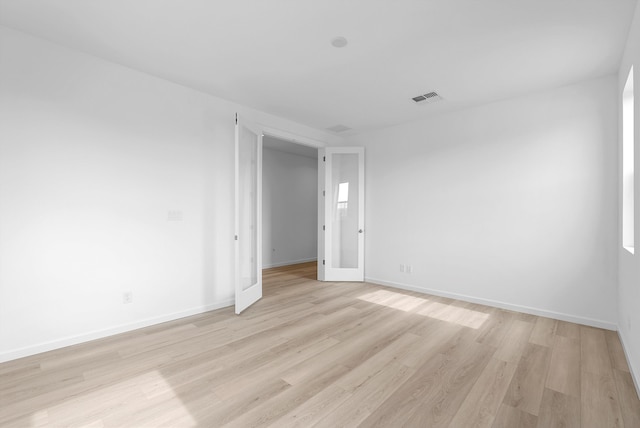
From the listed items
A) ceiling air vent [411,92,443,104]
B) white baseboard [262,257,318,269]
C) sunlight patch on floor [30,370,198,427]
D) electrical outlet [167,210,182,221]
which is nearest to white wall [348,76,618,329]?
ceiling air vent [411,92,443,104]

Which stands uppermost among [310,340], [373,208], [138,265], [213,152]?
[213,152]

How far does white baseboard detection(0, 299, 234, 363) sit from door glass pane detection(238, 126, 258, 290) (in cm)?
62

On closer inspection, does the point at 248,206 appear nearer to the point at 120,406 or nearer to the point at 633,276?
the point at 120,406

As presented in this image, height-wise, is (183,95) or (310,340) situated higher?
(183,95)

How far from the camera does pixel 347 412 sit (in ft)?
6.01

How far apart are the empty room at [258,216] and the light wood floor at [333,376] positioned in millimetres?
22

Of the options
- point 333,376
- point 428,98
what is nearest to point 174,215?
point 333,376

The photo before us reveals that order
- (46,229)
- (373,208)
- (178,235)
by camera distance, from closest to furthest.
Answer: (46,229), (178,235), (373,208)

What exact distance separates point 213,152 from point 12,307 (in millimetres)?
2482

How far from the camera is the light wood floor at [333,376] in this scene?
180cm

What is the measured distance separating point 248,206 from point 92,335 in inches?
87.0

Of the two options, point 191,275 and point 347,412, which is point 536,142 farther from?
point 191,275

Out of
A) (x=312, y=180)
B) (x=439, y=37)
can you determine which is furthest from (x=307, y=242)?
(x=439, y=37)

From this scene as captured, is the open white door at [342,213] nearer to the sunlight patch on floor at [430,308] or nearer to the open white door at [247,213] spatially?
the sunlight patch on floor at [430,308]
